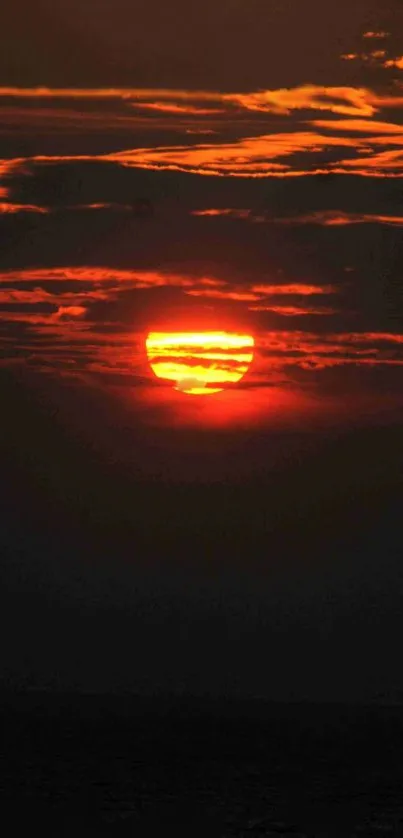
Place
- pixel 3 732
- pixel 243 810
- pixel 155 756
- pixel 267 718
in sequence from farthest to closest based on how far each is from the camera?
pixel 267 718 → pixel 3 732 → pixel 155 756 → pixel 243 810

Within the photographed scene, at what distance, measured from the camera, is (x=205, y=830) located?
70.1 meters

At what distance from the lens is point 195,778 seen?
305ft

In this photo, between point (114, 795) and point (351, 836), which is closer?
point (351, 836)

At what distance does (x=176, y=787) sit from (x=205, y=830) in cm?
1718

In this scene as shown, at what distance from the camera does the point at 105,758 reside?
106m

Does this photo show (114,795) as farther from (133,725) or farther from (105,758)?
(133,725)

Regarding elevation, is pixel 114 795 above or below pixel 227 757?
below

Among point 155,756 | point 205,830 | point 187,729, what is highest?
point 187,729

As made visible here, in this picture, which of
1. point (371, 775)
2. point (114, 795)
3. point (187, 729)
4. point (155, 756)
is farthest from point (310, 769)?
point (187, 729)

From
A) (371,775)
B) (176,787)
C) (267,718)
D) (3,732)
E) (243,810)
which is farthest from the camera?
(267,718)

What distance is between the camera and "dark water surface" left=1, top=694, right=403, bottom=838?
73.0 meters

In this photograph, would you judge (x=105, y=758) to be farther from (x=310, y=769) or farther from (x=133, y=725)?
(x=133, y=725)

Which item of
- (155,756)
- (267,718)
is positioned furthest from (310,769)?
(267,718)

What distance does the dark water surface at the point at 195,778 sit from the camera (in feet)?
240
